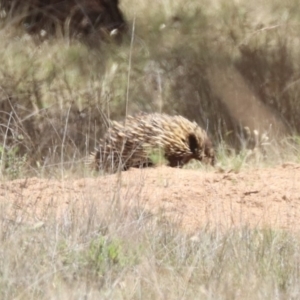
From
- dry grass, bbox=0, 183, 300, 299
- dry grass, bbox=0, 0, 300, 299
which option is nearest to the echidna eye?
dry grass, bbox=0, 0, 300, 299

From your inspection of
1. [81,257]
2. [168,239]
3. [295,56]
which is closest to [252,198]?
[168,239]

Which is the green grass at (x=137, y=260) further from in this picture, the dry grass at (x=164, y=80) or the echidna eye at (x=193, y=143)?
the echidna eye at (x=193, y=143)

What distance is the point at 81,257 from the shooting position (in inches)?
171

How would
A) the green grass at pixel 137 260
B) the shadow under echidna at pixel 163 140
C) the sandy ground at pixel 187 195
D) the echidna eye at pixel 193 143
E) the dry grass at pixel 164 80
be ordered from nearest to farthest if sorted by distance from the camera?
1. the green grass at pixel 137 260
2. the sandy ground at pixel 187 195
3. the shadow under echidna at pixel 163 140
4. the dry grass at pixel 164 80
5. the echidna eye at pixel 193 143

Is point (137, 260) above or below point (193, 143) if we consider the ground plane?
below

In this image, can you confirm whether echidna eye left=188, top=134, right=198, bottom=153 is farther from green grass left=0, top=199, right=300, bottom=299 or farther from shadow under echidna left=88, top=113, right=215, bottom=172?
green grass left=0, top=199, right=300, bottom=299

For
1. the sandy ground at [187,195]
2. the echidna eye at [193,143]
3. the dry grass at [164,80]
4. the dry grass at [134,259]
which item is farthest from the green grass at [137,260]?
the echidna eye at [193,143]

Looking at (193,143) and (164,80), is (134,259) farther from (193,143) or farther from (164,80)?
(164,80)

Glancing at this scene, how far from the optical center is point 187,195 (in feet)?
21.4

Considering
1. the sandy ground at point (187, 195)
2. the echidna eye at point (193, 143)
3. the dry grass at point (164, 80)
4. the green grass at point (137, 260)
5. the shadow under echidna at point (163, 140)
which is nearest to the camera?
the green grass at point (137, 260)

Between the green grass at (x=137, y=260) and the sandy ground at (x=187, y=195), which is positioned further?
the sandy ground at (x=187, y=195)

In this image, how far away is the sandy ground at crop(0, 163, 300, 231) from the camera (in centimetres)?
530

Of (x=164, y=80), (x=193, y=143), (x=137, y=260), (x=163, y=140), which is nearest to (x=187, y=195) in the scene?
(x=137, y=260)

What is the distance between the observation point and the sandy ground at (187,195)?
5301 millimetres
